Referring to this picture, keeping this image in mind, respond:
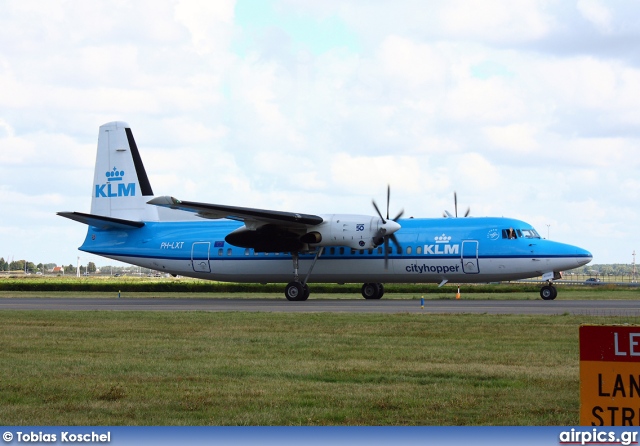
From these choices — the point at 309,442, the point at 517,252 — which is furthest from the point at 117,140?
the point at 309,442

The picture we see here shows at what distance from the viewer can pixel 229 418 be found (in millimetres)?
9695

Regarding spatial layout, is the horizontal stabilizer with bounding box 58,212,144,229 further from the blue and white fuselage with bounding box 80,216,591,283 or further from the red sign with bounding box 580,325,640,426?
the red sign with bounding box 580,325,640,426

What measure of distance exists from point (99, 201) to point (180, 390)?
33945 millimetres

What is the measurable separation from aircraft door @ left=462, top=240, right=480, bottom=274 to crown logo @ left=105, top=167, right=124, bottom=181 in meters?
18.9

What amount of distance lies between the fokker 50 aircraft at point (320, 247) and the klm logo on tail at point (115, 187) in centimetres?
25

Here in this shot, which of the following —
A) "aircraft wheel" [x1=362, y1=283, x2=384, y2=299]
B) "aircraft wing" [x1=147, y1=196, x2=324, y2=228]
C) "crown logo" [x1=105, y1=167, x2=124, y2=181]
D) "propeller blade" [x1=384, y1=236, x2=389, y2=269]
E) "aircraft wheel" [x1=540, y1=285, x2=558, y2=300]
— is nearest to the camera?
"aircraft wing" [x1=147, y1=196, x2=324, y2=228]

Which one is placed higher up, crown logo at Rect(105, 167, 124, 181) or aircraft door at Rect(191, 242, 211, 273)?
crown logo at Rect(105, 167, 124, 181)

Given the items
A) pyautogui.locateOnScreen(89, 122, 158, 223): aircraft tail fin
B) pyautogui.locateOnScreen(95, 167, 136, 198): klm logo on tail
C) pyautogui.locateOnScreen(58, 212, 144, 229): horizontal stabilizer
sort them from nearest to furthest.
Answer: pyautogui.locateOnScreen(58, 212, 144, 229): horizontal stabilizer < pyautogui.locateOnScreen(89, 122, 158, 223): aircraft tail fin < pyautogui.locateOnScreen(95, 167, 136, 198): klm logo on tail

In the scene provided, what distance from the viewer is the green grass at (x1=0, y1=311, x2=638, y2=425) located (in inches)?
393

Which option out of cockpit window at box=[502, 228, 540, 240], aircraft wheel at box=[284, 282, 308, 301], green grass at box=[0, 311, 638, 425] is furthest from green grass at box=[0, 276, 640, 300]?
green grass at box=[0, 311, 638, 425]

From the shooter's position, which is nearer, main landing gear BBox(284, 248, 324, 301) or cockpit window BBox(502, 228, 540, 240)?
cockpit window BBox(502, 228, 540, 240)

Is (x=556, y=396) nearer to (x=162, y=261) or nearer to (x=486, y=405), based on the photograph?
(x=486, y=405)

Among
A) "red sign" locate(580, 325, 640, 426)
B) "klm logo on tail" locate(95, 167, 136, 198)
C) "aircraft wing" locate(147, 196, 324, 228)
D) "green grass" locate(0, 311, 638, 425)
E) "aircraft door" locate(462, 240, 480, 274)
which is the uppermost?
"klm logo on tail" locate(95, 167, 136, 198)

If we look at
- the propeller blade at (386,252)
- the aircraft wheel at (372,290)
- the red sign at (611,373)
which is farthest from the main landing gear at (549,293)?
the red sign at (611,373)
